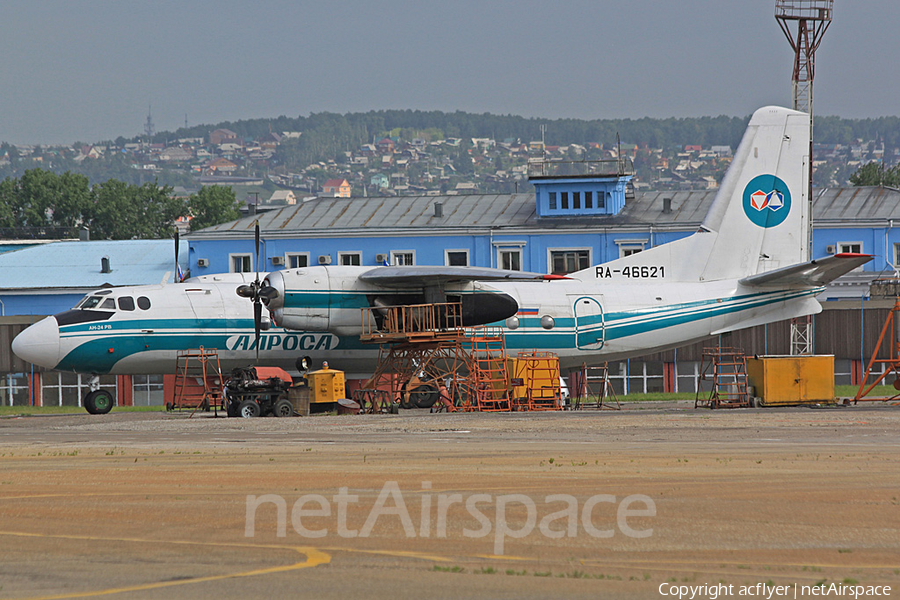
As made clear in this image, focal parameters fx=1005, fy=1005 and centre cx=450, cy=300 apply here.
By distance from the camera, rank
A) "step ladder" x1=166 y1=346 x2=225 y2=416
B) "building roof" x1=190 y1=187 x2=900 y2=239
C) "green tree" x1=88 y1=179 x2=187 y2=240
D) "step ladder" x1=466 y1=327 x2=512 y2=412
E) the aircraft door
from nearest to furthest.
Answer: "step ladder" x1=166 y1=346 x2=225 y2=416
"step ladder" x1=466 y1=327 x2=512 y2=412
the aircraft door
"building roof" x1=190 y1=187 x2=900 y2=239
"green tree" x1=88 y1=179 x2=187 y2=240

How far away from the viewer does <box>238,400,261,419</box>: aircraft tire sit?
31.4m

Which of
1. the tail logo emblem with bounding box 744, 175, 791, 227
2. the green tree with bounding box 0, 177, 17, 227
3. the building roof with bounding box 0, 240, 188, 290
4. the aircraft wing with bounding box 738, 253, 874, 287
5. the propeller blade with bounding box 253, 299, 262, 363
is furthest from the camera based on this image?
the green tree with bounding box 0, 177, 17, 227

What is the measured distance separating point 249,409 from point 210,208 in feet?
344

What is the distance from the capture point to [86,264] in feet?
250

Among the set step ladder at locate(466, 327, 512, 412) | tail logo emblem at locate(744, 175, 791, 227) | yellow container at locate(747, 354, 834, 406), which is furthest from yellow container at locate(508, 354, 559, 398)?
tail logo emblem at locate(744, 175, 791, 227)

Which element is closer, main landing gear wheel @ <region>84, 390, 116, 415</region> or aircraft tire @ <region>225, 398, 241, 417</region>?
aircraft tire @ <region>225, 398, 241, 417</region>

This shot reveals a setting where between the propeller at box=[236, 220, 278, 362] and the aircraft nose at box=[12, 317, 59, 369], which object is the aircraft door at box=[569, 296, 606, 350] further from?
the aircraft nose at box=[12, 317, 59, 369]

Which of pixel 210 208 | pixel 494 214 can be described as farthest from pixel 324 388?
pixel 210 208

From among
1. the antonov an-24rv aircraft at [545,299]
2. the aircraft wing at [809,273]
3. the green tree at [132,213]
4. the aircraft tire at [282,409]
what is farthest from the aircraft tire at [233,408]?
the green tree at [132,213]

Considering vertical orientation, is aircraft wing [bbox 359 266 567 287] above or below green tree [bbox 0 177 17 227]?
below

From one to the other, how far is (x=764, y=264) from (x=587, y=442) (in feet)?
66.0

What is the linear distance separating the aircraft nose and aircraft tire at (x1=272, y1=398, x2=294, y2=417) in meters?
7.44

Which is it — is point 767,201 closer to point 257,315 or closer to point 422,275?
point 422,275

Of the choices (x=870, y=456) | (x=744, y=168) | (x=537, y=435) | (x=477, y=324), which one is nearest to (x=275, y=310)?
(x=477, y=324)
